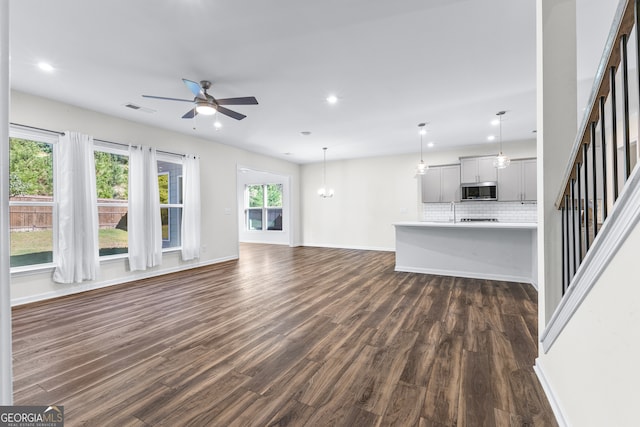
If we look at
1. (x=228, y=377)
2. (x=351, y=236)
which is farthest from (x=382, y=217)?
(x=228, y=377)

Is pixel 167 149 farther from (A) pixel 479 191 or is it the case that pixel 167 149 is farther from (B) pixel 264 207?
(A) pixel 479 191

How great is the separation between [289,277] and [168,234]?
2.64 metres

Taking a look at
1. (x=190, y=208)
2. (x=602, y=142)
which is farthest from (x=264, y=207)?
(x=602, y=142)

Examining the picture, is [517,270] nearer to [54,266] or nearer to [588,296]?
[588,296]

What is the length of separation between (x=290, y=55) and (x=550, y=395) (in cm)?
337

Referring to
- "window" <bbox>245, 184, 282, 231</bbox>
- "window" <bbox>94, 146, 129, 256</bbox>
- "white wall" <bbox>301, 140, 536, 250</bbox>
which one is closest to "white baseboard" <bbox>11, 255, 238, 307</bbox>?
"window" <bbox>94, 146, 129, 256</bbox>

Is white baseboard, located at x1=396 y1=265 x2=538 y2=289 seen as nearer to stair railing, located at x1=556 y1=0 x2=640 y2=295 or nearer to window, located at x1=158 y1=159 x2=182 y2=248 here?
stair railing, located at x1=556 y1=0 x2=640 y2=295

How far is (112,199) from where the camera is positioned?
4637mm

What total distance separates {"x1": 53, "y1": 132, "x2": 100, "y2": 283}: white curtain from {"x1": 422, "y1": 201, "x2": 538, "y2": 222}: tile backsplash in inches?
271

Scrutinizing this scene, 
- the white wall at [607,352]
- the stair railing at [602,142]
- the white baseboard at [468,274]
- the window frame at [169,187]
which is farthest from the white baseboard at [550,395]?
the window frame at [169,187]

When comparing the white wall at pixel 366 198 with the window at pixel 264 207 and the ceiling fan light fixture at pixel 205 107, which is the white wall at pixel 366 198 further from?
the ceiling fan light fixture at pixel 205 107

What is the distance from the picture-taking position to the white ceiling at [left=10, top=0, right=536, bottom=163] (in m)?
2.24

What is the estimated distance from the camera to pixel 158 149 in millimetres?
5137

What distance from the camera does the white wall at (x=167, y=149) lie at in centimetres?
369
